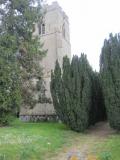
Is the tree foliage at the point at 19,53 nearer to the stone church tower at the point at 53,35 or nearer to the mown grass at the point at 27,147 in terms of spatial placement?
the mown grass at the point at 27,147

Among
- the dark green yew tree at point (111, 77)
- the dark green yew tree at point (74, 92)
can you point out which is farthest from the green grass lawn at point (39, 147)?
the dark green yew tree at point (74, 92)

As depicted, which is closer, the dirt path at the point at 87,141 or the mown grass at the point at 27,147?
the mown grass at the point at 27,147

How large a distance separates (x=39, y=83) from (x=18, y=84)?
5.09 metres

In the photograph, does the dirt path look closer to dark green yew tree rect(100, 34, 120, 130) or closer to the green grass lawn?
the green grass lawn

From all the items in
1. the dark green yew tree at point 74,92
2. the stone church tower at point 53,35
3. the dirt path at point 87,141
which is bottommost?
the dirt path at point 87,141

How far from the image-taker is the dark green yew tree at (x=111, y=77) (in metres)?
19.7

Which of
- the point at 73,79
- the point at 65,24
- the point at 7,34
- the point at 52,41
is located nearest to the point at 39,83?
the point at 7,34

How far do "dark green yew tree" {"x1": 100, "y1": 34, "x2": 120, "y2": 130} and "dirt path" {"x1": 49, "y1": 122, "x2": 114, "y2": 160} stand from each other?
1.48 m

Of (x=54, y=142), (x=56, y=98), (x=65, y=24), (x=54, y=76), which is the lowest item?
(x=54, y=142)

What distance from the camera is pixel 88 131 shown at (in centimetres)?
2227

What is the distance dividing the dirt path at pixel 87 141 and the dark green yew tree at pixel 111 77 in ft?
4.85

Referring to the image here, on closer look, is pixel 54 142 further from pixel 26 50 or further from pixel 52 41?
pixel 52 41

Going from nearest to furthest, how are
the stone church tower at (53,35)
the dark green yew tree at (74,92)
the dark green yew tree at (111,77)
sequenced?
the dark green yew tree at (111,77) < the dark green yew tree at (74,92) < the stone church tower at (53,35)

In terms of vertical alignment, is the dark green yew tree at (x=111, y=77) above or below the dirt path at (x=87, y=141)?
above
